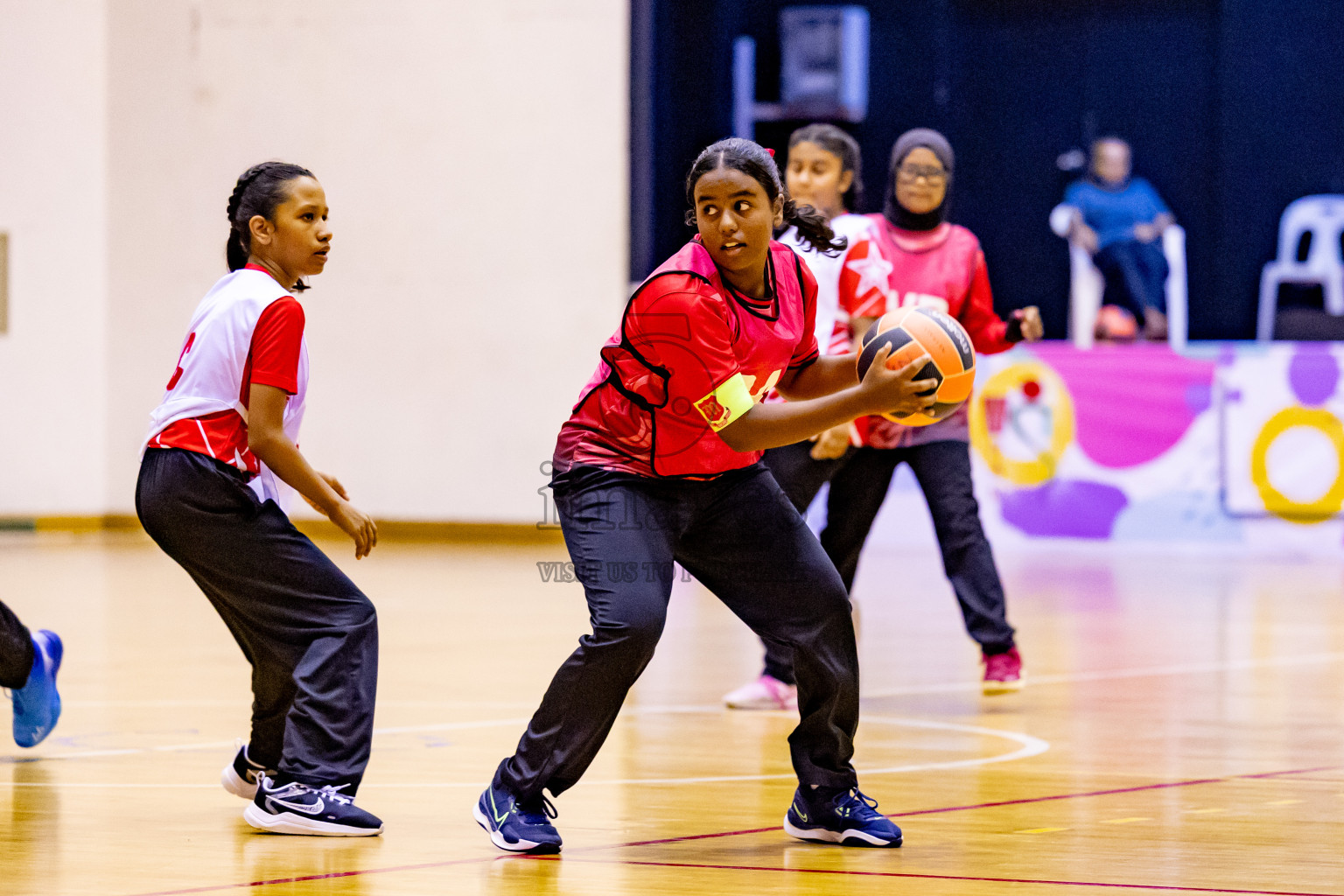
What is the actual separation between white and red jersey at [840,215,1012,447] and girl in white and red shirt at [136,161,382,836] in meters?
→ 2.77

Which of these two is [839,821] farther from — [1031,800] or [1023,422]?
[1023,422]

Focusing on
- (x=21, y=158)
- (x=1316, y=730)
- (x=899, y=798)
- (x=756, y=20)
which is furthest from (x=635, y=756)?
(x=756, y=20)

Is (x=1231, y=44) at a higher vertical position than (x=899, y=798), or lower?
higher

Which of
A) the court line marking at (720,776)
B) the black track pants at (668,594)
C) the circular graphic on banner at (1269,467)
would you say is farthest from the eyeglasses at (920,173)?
the circular graphic on banner at (1269,467)

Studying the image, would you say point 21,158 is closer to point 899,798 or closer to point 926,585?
point 926,585

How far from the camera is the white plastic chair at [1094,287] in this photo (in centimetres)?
1572

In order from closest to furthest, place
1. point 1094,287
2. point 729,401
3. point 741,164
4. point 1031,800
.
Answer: point 729,401, point 741,164, point 1031,800, point 1094,287

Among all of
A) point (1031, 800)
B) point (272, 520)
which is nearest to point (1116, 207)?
point (1031, 800)

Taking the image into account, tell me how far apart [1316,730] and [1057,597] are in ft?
14.0

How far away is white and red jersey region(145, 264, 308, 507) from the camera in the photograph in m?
4.52

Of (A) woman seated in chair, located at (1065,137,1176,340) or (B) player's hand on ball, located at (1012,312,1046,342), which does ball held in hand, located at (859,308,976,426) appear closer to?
(B) player's hand on ball, located at (1012,312,1046,342)

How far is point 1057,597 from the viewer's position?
10.5 metres

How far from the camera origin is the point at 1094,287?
15758 mm

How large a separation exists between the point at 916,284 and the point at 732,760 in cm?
224
